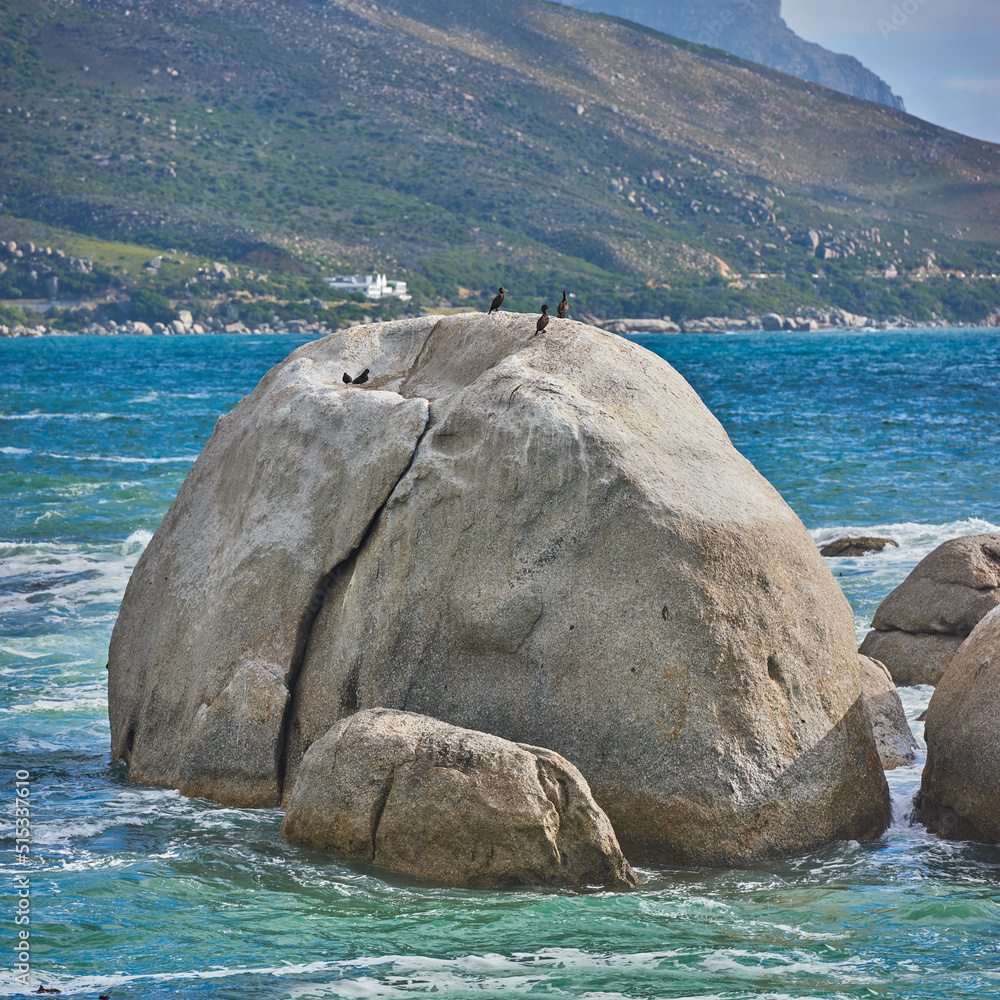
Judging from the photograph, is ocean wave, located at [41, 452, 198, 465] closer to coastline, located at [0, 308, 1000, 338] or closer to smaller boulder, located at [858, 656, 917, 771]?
smaller boulder, located at [858, 656, 917, 771]

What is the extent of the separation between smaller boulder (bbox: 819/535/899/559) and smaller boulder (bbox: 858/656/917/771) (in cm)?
1013

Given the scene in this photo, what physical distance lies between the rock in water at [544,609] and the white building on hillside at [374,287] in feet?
439

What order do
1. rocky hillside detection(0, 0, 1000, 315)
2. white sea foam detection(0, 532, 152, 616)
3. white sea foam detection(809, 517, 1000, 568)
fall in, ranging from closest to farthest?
white sea foam detection(0, 532, 152, 616), white sea foam detection(809, 517, 1000, 568), rocky hillside detection(0, 0, 1000, 315)

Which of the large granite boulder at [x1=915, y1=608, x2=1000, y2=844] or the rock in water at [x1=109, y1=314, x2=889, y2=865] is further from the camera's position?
the large granite boulder at [x1=915, y1=608, x2=1000, y2=844]

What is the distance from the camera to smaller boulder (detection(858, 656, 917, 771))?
1056cm

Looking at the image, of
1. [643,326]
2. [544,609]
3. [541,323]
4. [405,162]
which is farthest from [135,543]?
[405,162]

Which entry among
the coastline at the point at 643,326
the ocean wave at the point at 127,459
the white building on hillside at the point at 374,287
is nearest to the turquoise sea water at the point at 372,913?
the ocean wave at the point at 127,459

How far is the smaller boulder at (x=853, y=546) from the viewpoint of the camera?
20922 mm

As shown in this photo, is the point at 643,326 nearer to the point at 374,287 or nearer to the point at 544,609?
the point at 374,287

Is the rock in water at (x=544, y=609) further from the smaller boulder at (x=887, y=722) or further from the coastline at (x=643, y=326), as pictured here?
the coastline at (x=643, y=326)

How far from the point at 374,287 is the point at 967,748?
140m

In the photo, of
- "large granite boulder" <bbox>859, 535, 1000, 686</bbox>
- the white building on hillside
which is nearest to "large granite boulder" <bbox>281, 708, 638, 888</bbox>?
"large granite boulder" <bbox>859, 535, 1000, 686</bbox>

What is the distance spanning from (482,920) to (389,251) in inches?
6218

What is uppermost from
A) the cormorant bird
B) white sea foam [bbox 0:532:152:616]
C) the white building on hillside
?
the white building on hillside
